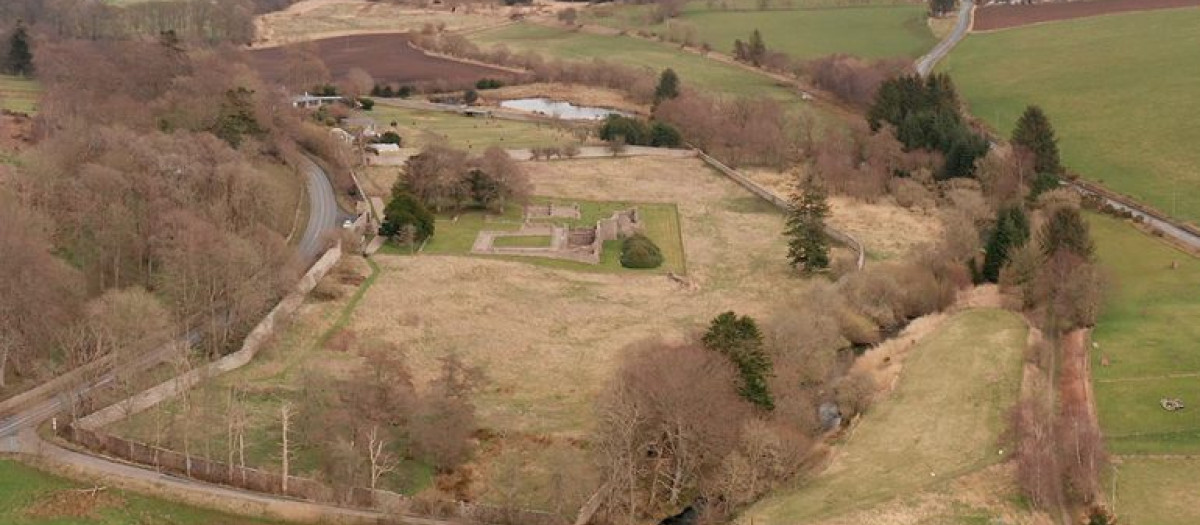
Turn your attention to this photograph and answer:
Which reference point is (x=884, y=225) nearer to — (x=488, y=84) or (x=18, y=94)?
(x=488, y=84)

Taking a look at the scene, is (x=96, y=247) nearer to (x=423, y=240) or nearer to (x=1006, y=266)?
(x=423, y=240)

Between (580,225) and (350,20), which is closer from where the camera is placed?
(580,225)

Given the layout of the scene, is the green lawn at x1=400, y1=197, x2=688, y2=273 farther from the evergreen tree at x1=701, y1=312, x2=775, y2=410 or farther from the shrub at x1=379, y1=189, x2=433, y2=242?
the evergreen tree at x1=701, y1=312, x2=775, y2=410

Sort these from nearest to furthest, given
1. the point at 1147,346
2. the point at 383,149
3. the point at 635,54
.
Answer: the point at 1147,346, the point at 383,149, the point at 635,54

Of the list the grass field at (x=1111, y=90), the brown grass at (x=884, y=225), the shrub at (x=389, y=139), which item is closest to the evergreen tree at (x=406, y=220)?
the shrub at (x=389, y=139)

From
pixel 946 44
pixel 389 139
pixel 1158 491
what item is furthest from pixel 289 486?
pixel 946 44

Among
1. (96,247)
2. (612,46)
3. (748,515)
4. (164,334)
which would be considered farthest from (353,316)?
(612,46)

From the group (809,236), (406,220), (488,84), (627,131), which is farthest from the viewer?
(488,84)

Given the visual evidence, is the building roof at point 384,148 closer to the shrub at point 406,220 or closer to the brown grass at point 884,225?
the shrub at point 406,220
